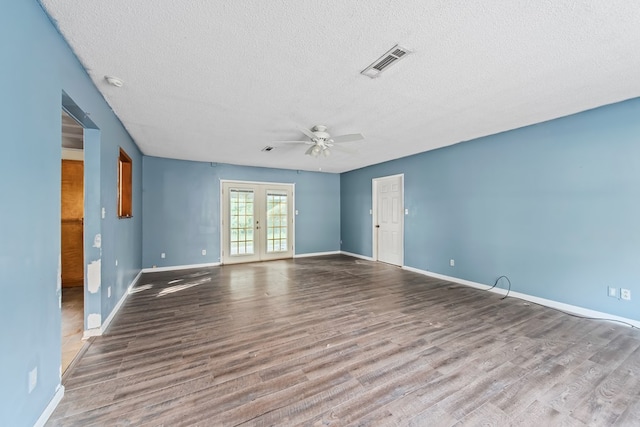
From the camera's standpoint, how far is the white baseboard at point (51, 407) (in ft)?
5.06

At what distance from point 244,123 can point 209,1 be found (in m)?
2.12

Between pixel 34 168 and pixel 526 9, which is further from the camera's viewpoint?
pixel 526 9

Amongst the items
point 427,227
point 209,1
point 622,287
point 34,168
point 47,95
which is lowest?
point 622,287

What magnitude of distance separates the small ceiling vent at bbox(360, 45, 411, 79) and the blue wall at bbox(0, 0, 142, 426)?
7.28 ft

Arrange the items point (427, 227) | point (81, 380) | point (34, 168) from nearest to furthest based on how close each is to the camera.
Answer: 1. point (34, 168)
2. point (81, 380)
3. point (427, 227)

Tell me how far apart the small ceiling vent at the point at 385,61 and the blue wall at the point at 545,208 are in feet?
9.71

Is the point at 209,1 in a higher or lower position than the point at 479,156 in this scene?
higher

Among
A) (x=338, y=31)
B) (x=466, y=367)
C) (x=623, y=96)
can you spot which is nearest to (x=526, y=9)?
(x=338, y=31)

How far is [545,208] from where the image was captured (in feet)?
12.1

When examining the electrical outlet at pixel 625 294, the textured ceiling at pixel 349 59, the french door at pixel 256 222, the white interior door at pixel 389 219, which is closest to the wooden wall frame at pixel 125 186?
the textured ceiling at pixel 349 59

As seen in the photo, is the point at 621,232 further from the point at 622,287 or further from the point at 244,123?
the point at 244,123

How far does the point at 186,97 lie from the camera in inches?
111

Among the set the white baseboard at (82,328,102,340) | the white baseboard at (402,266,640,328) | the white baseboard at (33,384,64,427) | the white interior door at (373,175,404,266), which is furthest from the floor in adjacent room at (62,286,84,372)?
the white interior door at (373,175,404,266)

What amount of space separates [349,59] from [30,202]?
2331 millimetres
